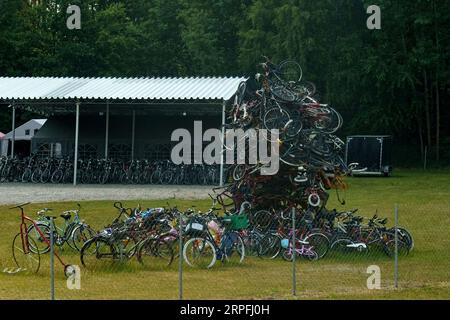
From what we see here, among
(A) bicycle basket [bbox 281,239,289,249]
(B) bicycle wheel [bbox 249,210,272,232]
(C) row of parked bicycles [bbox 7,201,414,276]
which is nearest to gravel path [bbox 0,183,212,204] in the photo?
(C) row of parked bicycles [bbox 7,201,414,276]

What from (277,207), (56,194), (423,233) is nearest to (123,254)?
(277,207)

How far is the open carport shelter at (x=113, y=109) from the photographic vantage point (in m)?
28.1

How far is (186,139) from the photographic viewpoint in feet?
110

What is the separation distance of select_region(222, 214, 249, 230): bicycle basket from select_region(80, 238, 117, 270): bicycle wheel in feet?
7.21

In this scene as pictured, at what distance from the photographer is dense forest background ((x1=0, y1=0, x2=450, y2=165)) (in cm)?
4053

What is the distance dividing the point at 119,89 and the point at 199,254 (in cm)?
1751

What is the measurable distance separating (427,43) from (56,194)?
23597mm

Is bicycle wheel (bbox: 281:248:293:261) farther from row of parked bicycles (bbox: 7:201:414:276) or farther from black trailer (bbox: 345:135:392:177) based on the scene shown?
black trailer (bbox: 345:135:392:177)

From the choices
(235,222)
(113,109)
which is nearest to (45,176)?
(113,109)

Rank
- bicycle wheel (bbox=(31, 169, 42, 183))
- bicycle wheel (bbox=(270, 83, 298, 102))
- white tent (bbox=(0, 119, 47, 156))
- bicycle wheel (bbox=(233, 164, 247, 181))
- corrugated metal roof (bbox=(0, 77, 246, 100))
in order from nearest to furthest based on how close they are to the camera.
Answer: bicycle wheel (bbox=(270, 83, 298, 102)) < bicycle wheel (bbox=(233, 164, 247, 181)) < corrugated metal roof (bbox=(0, 77, 246, 100)) < bicycle wheel (bbox=(31, 169, 42, 183)) < white tent (bbox=(0, 119, 47, 156))

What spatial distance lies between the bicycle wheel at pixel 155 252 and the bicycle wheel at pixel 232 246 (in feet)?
3.00

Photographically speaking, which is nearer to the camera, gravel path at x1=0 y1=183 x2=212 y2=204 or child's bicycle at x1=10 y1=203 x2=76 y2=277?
child's bicycle at x1=10 y1=203 x2=76 y2=277

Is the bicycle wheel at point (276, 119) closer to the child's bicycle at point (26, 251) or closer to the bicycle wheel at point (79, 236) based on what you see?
the bicycle wheel at point (79, 236)
